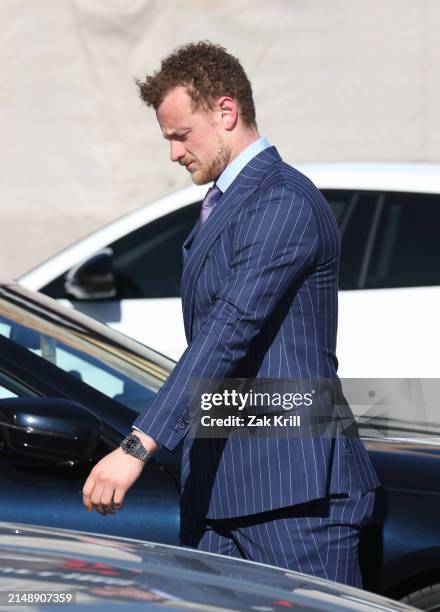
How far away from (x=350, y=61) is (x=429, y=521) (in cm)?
730

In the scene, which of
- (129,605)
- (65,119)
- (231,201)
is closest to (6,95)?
(65,119)

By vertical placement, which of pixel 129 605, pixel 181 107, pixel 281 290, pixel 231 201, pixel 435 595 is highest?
pixel 181 107

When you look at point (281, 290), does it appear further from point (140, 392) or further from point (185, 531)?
point (140, 392)

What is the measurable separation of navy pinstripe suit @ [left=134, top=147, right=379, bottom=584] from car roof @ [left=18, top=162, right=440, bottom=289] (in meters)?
3.36

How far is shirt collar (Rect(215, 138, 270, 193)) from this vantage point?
9.59ft

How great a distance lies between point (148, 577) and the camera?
2250 millimetres

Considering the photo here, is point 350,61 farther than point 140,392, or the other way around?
point 350,61

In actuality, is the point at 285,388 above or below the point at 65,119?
below

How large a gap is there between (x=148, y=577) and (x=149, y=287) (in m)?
4.07

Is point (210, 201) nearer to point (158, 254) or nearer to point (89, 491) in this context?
point (89, 491)

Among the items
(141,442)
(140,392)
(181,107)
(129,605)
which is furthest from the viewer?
(140,392)

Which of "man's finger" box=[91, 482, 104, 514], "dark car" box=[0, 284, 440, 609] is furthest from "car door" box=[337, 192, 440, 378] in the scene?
"man's finger" box=[91, 482, 104, 514]

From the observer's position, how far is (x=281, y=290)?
2768 mm

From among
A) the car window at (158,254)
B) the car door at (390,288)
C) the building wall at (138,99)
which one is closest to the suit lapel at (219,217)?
the car door at (390,288)
